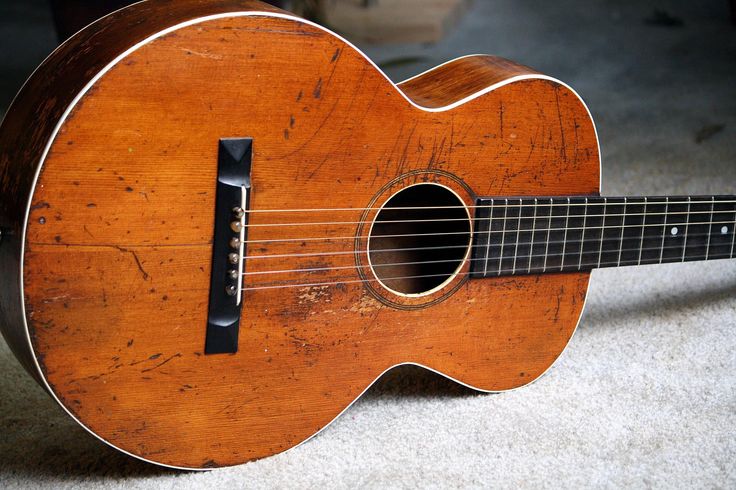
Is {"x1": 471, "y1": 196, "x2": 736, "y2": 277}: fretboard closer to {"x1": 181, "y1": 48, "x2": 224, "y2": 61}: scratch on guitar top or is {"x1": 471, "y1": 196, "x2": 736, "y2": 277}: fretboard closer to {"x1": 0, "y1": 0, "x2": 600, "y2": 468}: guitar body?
{"x1": 0, "y1": 0, "x2": 600, "y2": 468}: guitar body

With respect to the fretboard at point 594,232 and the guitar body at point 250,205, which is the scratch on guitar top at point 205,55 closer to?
the guitar body at point 250,205

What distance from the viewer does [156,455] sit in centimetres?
98

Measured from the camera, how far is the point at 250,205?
3.11 feet

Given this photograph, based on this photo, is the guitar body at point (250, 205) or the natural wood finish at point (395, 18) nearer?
the guitar body at point (250, 205)

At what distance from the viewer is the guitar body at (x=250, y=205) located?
868 mm

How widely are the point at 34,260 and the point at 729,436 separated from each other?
891 millimetres

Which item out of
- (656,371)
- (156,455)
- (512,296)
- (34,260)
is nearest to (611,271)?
(656,371)

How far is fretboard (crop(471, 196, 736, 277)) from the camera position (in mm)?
1109


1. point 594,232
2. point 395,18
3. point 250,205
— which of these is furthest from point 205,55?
point 395,18

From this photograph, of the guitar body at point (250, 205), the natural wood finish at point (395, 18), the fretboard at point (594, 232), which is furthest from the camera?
the natural wood finish at point (395, 18)

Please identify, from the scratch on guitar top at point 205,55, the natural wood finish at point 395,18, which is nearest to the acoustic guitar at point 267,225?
the scratch on guitar top at point 205,55

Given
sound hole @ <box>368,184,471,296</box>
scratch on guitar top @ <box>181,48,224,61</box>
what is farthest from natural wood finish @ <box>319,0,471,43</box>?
scratch on guitar top @ <box>181,48,224,61</box>

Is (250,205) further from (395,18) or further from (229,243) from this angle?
(395,18)

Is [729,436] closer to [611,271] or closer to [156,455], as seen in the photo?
[611,271]
